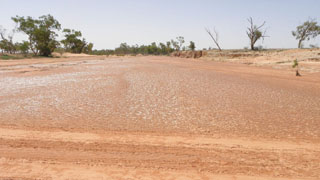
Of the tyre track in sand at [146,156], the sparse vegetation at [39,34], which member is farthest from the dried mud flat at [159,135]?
the sparse vegetation at [39,34]

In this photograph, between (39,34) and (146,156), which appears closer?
(146,156)

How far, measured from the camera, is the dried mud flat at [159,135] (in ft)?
7.17

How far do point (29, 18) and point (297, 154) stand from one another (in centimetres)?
3320

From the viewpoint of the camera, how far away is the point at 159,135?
3.15m

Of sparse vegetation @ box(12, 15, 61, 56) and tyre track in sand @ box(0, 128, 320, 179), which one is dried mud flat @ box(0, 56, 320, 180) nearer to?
tyre track in sand @ box(0, 128, 320, 179)

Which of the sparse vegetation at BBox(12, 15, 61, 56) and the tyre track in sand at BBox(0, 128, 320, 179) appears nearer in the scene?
the tyre track in sand at BBox(0, 128, 320, 179)

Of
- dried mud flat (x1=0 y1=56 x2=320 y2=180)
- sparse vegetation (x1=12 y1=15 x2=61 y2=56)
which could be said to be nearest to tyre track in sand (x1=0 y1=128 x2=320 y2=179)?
dried mud flat (x1=0 y1=56 x2=320 y2=180)

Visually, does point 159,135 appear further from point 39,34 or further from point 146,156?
point 39,34

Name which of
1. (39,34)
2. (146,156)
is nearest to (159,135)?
(146,156)

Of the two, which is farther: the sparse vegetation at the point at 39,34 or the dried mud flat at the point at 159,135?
the sparse vegetation at the point at 39,34

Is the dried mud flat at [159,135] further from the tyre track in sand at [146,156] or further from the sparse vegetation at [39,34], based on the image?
the sparse vegetation at [39,34]

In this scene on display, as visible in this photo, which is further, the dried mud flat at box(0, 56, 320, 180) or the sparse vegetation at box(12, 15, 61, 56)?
the sparse vegetation at box(12, 15, 61, 56)

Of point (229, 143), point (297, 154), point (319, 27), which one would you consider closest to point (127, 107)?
point (229, 143)

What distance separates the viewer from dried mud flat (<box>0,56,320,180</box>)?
7.17ft
